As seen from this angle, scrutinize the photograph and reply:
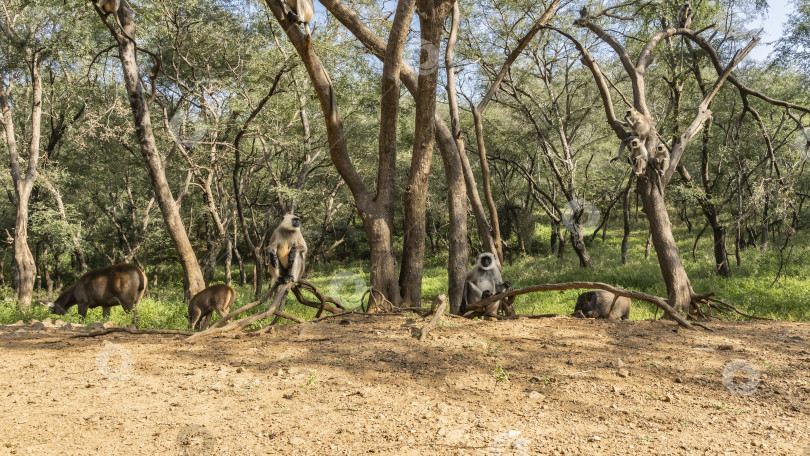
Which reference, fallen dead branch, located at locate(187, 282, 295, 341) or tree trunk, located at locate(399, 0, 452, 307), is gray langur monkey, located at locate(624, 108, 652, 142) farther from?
fallen dead branch, located at locate(187, 282, 295, 341)

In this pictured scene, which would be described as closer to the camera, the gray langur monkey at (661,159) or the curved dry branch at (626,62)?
the gray langur monkey at (661,159)

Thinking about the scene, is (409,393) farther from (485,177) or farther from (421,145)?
(485,177)

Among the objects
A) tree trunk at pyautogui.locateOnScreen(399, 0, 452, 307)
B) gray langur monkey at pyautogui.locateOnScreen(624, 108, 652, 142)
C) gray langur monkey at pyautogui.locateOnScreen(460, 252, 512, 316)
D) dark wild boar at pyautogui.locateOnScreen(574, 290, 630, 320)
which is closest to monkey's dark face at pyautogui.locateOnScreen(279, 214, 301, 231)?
tree trunk at pyautogui.locateOnScreen(399, 0, 452, 307)

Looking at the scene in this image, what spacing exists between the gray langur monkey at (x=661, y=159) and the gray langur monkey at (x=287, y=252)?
16.1 feet

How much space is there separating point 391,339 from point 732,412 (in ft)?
8.71

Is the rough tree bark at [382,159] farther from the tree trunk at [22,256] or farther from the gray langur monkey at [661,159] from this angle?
the tree trunk at [22,256]

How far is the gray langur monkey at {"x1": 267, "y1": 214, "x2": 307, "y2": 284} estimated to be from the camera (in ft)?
23.6

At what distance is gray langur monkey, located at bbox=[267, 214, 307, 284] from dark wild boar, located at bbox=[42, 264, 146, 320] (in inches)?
160

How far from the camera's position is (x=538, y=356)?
14.7ft

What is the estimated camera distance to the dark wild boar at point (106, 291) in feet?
33.3

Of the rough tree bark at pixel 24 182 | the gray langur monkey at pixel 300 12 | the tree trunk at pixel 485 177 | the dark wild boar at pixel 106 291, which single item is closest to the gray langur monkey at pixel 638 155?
the tree trunk at pixel 485 177

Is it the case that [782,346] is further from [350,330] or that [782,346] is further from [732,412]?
[350,330]

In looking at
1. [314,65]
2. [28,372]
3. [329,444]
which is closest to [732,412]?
[329,444]

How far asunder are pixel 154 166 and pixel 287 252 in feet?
10.9
